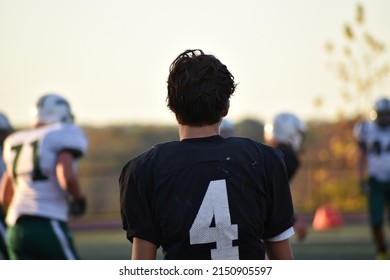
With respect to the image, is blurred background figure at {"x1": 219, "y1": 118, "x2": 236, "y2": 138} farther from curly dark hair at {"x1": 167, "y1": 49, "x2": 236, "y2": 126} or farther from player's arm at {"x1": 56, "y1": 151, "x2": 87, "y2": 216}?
curly dark hair at {"x1": 167, "y1": 49, "x2": 236, "y2": 126}

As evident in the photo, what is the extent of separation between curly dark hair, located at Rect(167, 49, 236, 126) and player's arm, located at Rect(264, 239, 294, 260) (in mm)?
304

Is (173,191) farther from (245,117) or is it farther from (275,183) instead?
(245,117)

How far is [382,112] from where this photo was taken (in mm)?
6840

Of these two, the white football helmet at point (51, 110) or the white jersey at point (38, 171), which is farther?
the white football helmet at point (51, 110)

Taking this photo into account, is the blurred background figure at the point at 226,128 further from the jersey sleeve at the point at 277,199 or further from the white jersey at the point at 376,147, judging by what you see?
the jersey sleeve at the point at 277,199

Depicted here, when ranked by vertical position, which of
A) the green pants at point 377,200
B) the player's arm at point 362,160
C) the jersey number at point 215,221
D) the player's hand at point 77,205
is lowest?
the green pants at point 377,200

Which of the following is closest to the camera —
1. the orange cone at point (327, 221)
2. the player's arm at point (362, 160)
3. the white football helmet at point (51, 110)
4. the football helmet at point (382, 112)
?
the white football helmet at point (51, 110)

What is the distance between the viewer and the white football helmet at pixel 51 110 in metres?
4.13

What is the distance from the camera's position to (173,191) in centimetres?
218

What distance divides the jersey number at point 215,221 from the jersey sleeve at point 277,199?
0.33 ft

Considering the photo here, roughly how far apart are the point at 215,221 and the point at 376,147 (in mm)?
4931

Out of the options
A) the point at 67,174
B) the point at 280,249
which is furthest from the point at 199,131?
the point at 67,174

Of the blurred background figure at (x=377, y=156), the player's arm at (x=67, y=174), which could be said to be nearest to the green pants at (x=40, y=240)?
the player's arm at (x=67, y=174)

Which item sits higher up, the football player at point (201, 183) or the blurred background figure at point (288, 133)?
the football player at point (201, 183)
